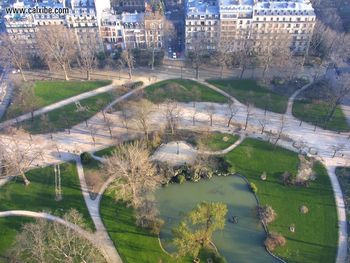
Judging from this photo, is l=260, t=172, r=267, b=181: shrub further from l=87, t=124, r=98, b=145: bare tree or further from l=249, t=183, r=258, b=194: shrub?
l=87, t=124, r=98, b=145: bare tree

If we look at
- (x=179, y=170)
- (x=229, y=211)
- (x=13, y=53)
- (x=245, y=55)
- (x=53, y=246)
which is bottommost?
(x=229, y=211)

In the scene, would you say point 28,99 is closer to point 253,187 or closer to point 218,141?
point 218,141

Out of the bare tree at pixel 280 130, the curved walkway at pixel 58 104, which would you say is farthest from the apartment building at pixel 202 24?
the bare tree at pixel 280 130

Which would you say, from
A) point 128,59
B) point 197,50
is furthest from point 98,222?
point 197,50

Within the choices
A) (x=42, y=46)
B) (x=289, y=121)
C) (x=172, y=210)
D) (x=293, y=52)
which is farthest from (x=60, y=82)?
(x=293, y=52)

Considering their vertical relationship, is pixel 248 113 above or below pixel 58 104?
above

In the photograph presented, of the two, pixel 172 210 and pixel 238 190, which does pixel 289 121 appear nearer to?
pixel 238 190
